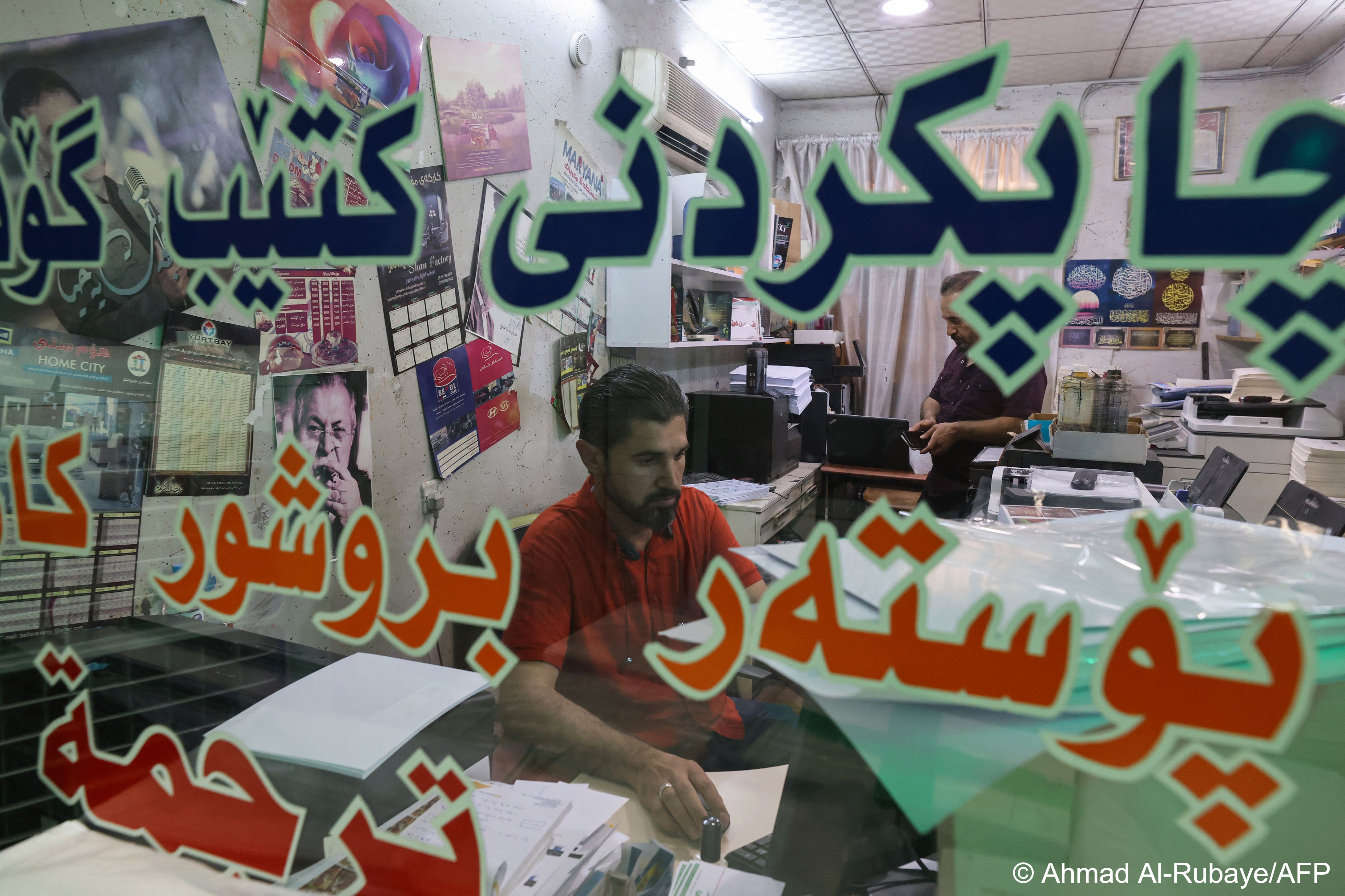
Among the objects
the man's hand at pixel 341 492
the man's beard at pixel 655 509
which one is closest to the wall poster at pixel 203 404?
the man's hand at pixel 341 492

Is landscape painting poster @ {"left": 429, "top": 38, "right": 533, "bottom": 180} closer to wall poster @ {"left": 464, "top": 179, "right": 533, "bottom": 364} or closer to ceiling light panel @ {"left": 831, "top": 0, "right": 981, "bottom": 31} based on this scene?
wall poster @ {"left": 464, "top": 179, "right": 533, "bottom": 364}

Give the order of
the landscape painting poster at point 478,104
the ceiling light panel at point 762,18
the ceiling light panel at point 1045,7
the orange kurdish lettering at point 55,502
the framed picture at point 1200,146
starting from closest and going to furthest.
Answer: the framed picture at point 1200,146
the ceiling light panel at point 1045,7
the ceiling light panel at point 762,18
the landscape painting poster at point 478,104
the orange kurdish lettering at point 55,502

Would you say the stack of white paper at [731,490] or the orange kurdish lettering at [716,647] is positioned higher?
the stack of white paper at [731,490]

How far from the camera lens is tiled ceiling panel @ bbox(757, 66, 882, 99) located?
0.60 m

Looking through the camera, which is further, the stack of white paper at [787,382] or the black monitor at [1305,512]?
the stack of white paper at [787,382]

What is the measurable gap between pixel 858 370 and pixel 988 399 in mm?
153

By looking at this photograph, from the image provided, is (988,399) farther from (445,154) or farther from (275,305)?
(275,305)

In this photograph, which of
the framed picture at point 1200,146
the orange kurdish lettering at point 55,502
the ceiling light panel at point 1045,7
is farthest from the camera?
the orange kurdish lettering at point 55,502

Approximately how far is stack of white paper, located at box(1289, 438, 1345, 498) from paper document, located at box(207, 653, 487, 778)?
2.36ft

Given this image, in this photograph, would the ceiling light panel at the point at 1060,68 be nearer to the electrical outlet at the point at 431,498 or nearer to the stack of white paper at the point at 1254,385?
the stack of white paper at the point at 1254,385

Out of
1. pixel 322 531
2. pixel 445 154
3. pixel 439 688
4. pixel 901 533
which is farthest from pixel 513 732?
pixel 445 154

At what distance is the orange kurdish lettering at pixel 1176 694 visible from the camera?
45 cm

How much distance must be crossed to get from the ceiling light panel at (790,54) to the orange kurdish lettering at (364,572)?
0.57m

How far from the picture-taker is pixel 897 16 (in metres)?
0.61
